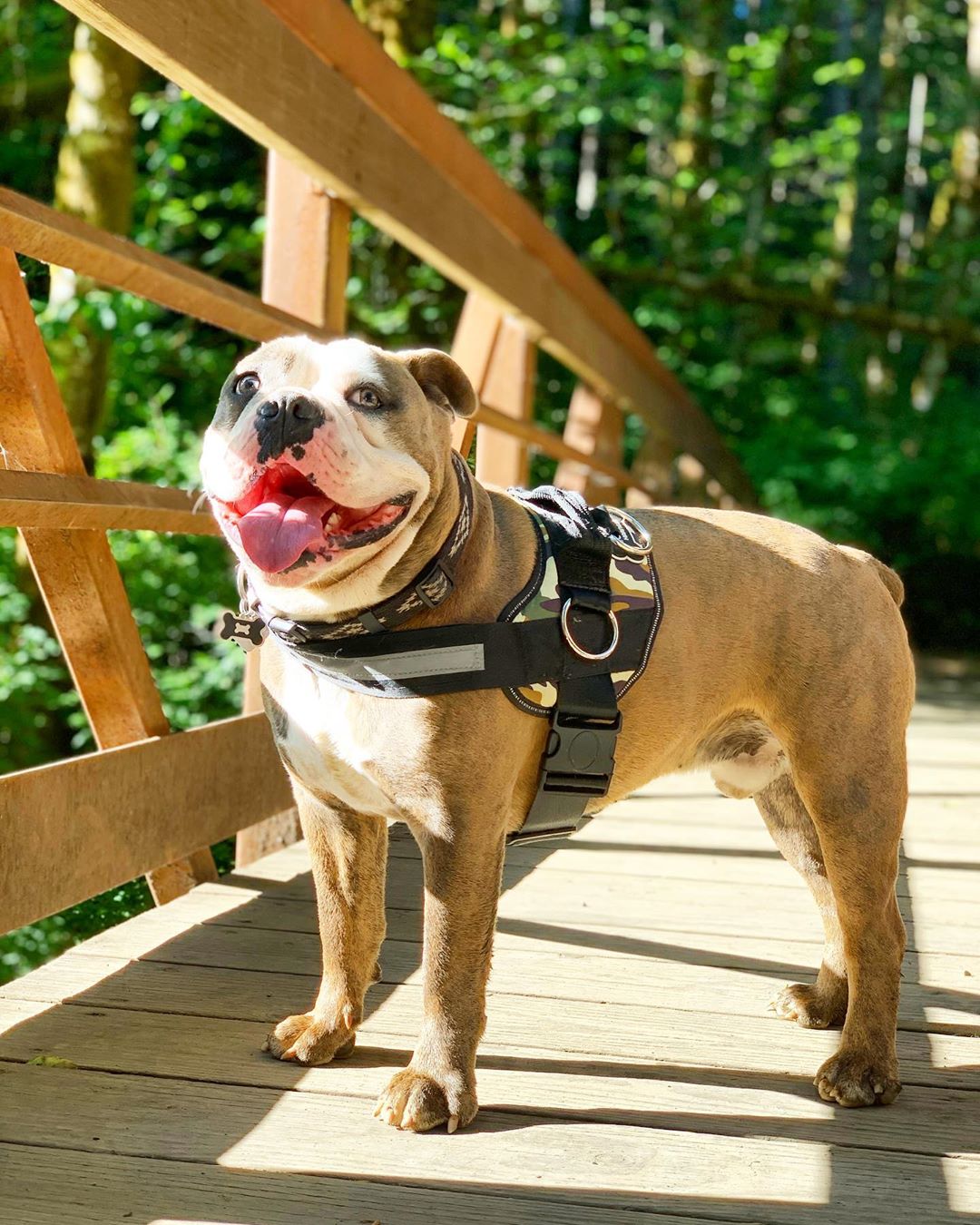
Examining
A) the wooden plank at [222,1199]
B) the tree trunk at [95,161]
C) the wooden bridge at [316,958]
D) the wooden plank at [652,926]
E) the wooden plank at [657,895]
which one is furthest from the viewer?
the tree trunk at [95,161]

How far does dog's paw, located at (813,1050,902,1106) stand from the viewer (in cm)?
203

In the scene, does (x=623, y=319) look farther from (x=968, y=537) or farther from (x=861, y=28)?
(x=861, y=28)

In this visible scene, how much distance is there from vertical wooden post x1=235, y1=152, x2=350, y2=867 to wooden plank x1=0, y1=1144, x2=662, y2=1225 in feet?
5.24

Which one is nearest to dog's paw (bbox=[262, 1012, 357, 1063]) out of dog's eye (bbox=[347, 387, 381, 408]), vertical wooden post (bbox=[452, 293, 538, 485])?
dog's eye (bbox=[347, 387, 381, 408])

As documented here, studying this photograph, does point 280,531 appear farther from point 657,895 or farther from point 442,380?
point 657,895

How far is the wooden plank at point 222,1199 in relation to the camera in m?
1.60

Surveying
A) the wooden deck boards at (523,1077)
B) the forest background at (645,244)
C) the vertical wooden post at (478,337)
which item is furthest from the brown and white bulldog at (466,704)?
the vertical wooden post at (478,337)

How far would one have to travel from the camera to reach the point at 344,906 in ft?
7.25

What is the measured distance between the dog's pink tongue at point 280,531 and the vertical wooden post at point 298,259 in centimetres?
146

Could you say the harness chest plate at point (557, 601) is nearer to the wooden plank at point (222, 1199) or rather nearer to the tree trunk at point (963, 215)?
the wooden plank at point (222, 1199)

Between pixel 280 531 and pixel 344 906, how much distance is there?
722 mm

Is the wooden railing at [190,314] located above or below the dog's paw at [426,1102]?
above

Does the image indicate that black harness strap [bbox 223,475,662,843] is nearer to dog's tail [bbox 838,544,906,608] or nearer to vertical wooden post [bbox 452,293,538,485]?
dog's tail [bbox 838,544,906,608]

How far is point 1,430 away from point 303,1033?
1141 mm
